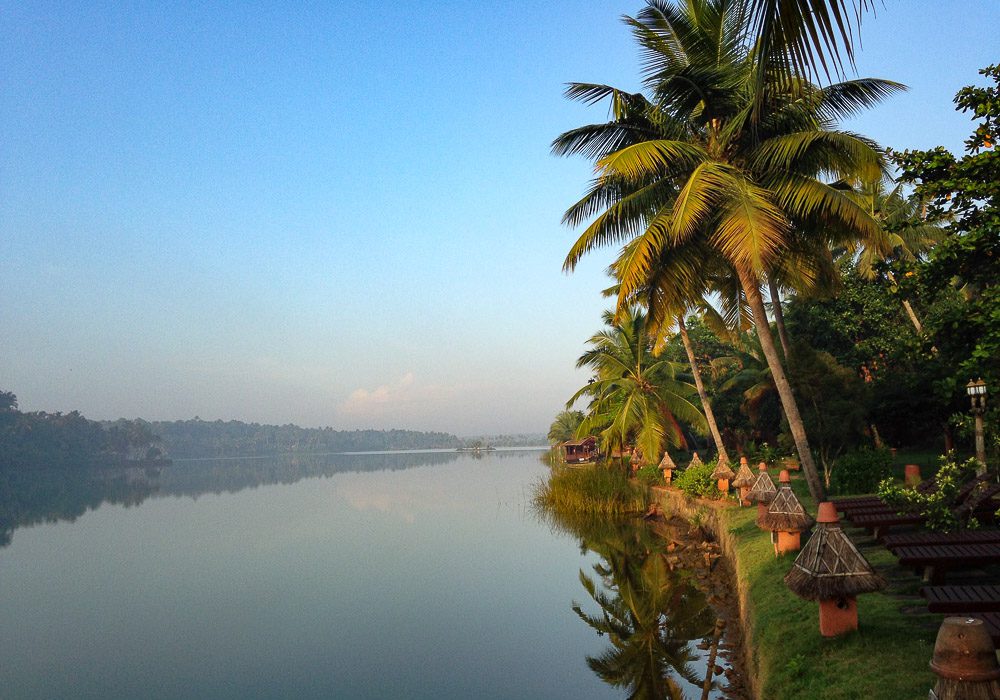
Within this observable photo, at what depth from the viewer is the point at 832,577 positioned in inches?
221

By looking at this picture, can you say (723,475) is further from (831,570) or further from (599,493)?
(831,570)

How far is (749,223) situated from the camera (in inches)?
420

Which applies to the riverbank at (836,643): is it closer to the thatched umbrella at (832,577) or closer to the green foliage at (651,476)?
the thatched umbrella at (832,577)

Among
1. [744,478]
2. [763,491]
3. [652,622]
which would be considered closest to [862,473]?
[744,478]

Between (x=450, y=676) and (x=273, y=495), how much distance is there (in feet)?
120

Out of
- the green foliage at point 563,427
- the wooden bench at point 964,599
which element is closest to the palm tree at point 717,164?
the wooden bench at point 964,599

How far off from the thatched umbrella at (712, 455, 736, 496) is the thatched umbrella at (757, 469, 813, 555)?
790 cm

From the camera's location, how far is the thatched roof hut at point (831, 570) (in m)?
5.60

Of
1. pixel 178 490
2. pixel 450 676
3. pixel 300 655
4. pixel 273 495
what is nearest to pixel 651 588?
pixel 450 676

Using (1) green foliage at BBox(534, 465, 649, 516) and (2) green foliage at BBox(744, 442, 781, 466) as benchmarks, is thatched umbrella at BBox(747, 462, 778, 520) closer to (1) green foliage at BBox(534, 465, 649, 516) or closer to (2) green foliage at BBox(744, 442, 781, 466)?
(1) green foliage at BBox(534, 465, 649, 516)

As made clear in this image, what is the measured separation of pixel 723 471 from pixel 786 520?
8643mm

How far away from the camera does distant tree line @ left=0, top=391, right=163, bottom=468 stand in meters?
95.2

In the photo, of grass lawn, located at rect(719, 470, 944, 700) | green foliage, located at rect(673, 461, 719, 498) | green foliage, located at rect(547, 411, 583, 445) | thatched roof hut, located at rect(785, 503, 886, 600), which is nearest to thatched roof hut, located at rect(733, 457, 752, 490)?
green foliage, located at rect(673, 461, 719, 498)

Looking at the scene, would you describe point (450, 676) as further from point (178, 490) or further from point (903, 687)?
point (178, 490)
